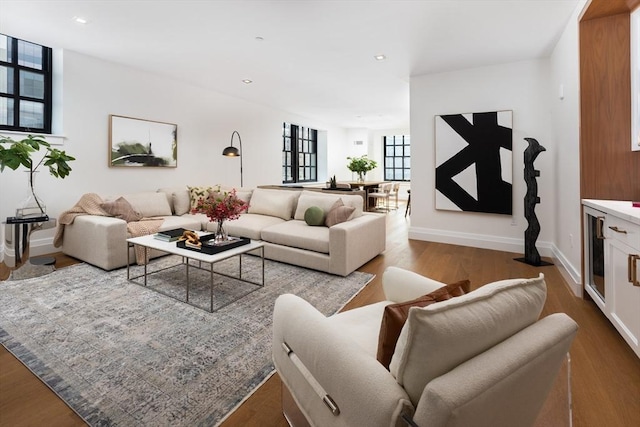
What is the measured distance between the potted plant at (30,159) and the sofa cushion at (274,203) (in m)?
2.25

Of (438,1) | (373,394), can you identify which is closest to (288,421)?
(373,394)

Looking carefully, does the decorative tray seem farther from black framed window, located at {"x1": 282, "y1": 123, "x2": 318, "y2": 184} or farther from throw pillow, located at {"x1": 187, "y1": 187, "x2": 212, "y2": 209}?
black framed window, located at {"x1": 282, "y1": 123, "x2": 318, "y2": 184}

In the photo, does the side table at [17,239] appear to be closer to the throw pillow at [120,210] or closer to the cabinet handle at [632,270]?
the throw pillow at [120,210]

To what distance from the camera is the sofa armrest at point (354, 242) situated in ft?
11.2

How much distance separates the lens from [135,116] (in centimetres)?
496

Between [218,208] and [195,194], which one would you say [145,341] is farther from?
[195,194]

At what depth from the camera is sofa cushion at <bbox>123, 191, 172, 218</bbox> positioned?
4516mm

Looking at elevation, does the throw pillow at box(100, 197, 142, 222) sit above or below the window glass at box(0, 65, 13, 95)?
below

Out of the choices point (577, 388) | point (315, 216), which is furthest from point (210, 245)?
point (577, 388)

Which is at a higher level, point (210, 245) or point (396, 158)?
point (396, 158)

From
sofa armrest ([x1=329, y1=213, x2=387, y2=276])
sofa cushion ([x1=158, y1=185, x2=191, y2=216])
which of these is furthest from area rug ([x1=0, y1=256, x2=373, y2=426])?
sofa cushion ([x1=158, y1=185, x2=191, y2=216])

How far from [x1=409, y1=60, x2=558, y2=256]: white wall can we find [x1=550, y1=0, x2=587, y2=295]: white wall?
0.73 ft

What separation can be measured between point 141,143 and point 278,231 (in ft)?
9.23

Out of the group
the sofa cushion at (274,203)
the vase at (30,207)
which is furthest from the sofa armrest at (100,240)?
the sofa cushion at (274,203)
